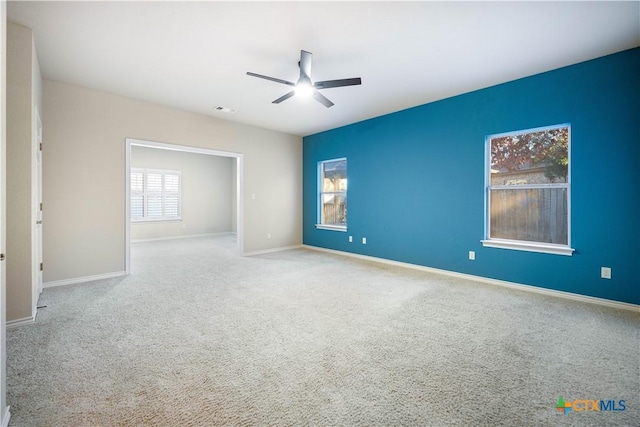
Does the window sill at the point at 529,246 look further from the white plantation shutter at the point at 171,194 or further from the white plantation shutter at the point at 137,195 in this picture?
the white plantation shutter at the point at 137,195

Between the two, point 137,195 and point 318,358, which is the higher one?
point 137,195

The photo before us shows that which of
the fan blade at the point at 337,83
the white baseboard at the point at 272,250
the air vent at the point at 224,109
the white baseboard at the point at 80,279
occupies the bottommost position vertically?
the white baseboard at the point at 80,279

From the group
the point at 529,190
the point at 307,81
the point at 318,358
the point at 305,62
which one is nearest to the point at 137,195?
the point at 307,81

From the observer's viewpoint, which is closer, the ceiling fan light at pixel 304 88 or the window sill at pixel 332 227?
the ceiling fan light at pixel 304 88

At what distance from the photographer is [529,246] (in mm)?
3662

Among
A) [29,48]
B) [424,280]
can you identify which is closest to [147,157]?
[29,48]

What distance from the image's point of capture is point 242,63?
11.0 ft

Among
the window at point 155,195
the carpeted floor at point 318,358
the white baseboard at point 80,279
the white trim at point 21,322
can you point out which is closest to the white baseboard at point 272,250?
the white baseboard at point 80,279

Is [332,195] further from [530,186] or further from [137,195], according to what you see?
[137,195]

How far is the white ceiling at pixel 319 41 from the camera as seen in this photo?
2.40 metres

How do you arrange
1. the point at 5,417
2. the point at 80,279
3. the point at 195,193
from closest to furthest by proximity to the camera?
the point at 5,417
the point at 80,279
the point at 195,193

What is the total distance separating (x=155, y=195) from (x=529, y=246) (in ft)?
29.2

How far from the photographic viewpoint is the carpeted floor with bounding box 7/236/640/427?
5.12 feet

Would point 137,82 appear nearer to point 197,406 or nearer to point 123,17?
point 123,17
